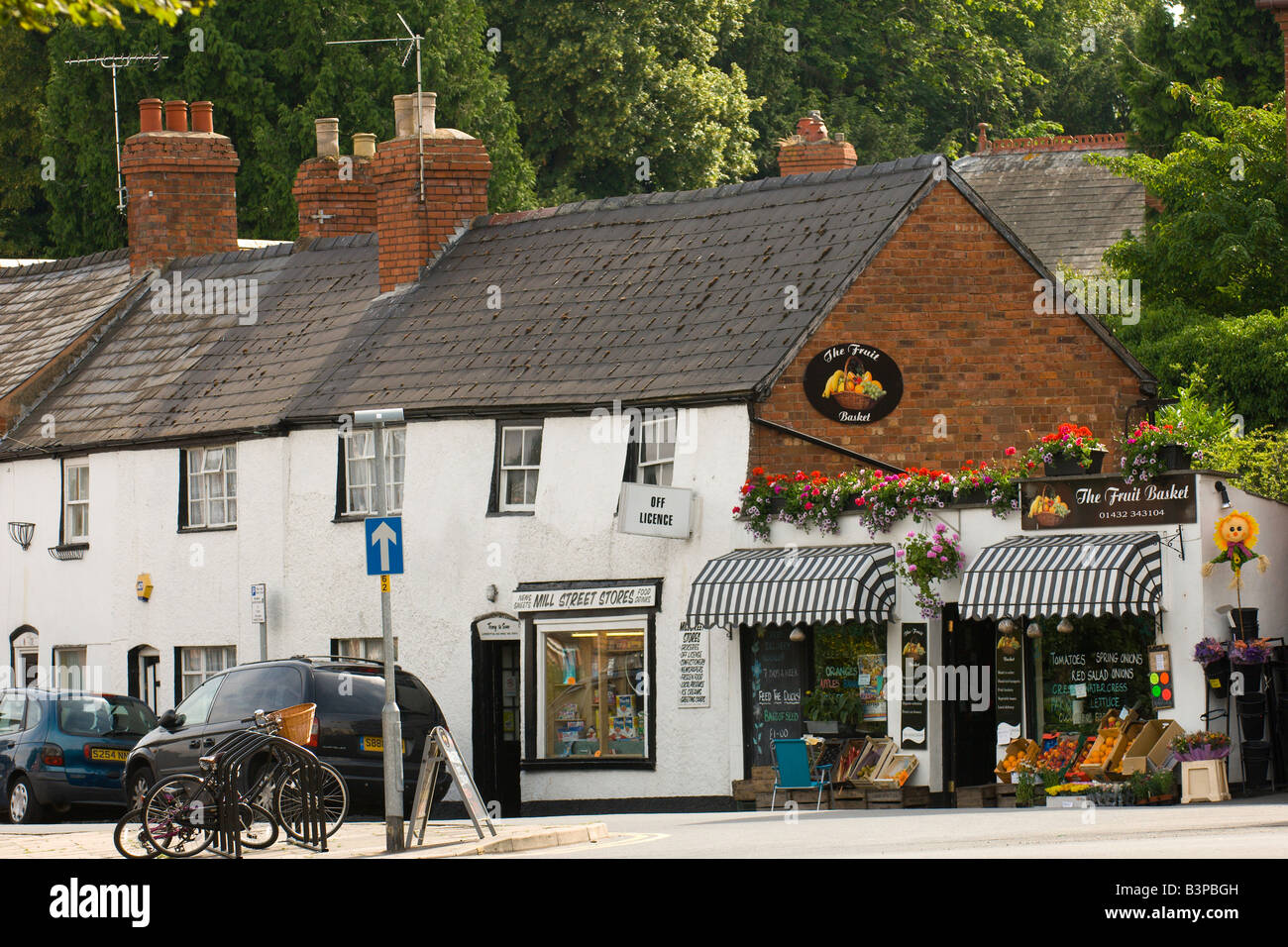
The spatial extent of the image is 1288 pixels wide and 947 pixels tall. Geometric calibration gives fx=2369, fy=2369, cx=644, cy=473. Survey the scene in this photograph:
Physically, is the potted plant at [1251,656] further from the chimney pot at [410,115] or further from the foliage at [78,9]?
the chimney pot at [410,115]

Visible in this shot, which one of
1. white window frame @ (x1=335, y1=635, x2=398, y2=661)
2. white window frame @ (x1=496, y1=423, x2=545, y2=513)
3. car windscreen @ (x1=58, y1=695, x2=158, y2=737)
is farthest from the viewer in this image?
white window frame @ (x1=335, y1=635, x2=398, y2=661)

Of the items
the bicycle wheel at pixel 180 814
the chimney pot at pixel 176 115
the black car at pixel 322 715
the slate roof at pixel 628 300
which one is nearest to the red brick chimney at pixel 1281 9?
the slate roof at pixel 628 300

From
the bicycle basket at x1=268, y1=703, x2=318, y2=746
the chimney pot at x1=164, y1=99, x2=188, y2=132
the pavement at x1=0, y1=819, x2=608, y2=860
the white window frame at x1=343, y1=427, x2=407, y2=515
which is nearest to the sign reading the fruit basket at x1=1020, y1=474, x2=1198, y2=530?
the pavement at x1=0, y1=819, x2=608, y2=860

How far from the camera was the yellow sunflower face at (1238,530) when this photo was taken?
2250 cm

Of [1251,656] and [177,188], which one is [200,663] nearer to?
[177,188]

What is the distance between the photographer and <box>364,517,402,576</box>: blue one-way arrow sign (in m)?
19.6

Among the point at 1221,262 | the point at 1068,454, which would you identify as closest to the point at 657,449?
the point at 1068,454

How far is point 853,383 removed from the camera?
27188 millimetres

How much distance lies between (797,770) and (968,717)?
6.22 ft

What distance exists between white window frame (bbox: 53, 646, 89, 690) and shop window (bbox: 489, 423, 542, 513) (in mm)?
8018

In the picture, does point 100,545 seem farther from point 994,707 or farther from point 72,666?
point 994,707

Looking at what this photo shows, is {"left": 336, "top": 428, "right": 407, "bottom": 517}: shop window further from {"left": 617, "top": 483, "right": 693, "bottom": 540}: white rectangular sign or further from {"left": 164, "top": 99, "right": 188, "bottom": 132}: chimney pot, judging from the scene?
{"left": 164, "top": 99, "right": 188, "bottom": 132}: chimney pot

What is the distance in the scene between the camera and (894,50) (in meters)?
58.7

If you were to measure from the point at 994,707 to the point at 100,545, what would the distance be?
1437 cm
